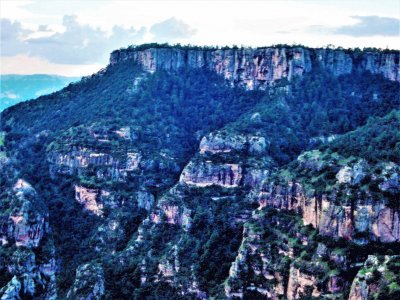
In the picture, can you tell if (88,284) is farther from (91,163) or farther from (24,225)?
(91,163)

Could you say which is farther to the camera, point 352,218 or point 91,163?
point 91,163

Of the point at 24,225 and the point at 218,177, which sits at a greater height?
the point at 218,177

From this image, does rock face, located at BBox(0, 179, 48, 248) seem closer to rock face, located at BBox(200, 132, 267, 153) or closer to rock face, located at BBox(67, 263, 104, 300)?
rock face, located at BBox(67, 263, 104, 300)

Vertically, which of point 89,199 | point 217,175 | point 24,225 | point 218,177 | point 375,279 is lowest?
point 24,225

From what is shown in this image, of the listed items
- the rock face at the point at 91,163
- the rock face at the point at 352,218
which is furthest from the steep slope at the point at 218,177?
the rock face at the point at 91,163

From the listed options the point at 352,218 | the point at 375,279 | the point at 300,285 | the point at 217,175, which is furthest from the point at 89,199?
the point at 375,279

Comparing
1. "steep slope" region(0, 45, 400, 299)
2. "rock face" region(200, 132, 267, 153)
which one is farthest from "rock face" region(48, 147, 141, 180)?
"rock face" region(200, 132, 267, 153)

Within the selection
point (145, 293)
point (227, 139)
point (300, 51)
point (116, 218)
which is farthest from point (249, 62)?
point (145, 293)
